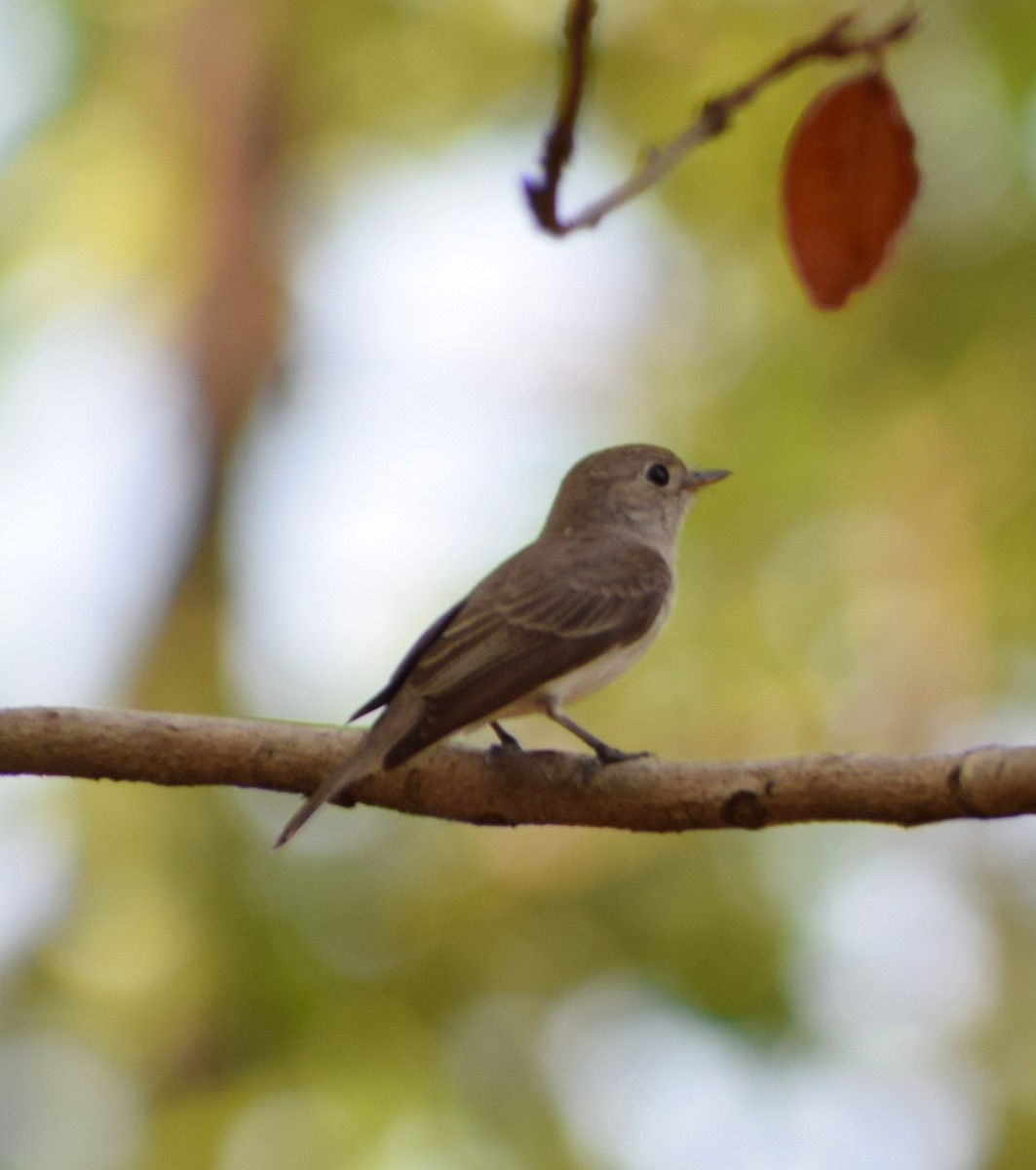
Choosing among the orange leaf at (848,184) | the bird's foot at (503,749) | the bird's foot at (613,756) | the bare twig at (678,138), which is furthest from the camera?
the bird's foot at (503,749)

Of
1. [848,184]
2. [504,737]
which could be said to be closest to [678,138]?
[848,184]

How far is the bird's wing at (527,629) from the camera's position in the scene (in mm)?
3865

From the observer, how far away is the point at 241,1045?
666cm

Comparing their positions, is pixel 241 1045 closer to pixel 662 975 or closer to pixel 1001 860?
pixel 662 975

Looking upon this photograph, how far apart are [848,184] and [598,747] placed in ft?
5.50

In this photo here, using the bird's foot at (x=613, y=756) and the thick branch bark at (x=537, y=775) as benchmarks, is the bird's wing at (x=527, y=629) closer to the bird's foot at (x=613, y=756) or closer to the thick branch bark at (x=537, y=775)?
the thick branch bark at (x=537, y=775)

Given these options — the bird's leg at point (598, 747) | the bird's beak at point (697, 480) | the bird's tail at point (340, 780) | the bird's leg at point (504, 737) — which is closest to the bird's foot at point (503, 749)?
the bird's leg at point (504, 737)

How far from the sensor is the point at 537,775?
3.48 metres

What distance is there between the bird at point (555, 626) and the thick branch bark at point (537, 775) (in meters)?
0.08

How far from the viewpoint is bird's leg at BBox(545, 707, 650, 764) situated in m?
3.36

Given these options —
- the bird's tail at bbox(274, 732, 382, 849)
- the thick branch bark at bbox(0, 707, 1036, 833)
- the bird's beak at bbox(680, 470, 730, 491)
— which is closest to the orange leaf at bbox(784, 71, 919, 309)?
the thick branch bark at bbox(0, 707, 1036, 833)

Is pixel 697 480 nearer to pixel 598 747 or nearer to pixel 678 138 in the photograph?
pixel 598 747

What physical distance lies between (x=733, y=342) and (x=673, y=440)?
64 centimetres

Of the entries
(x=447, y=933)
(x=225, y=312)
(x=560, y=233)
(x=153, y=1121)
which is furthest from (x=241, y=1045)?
(x=560, y=233)
